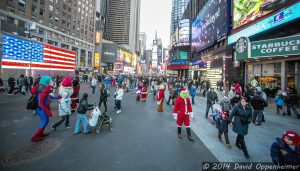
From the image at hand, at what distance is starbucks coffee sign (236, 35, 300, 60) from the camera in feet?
36.7

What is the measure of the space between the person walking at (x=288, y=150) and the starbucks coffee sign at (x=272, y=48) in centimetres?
1194

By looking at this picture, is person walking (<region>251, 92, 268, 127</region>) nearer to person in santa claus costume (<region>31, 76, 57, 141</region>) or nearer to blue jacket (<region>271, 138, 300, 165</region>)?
blue jacket (<region>271, 138, 300, 165</region>)

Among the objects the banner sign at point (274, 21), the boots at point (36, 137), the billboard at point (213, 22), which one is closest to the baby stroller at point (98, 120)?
the boots at point (36, 137)

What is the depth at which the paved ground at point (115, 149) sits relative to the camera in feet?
12.2

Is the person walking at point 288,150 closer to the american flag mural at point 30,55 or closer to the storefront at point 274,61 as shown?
the storefront at point 274,61

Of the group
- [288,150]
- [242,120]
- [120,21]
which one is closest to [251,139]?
[242,120]

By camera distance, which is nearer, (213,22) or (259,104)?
(259,104)

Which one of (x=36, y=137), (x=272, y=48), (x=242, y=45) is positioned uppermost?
(x=242, y=45)

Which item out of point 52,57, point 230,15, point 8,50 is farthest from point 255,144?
point 52,57

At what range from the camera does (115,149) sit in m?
4.58

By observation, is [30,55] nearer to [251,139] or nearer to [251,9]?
[251,139]

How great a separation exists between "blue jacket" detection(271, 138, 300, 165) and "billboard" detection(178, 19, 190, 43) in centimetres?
6021

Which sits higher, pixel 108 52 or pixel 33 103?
pixel 108 52

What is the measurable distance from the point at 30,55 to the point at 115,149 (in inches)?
855
